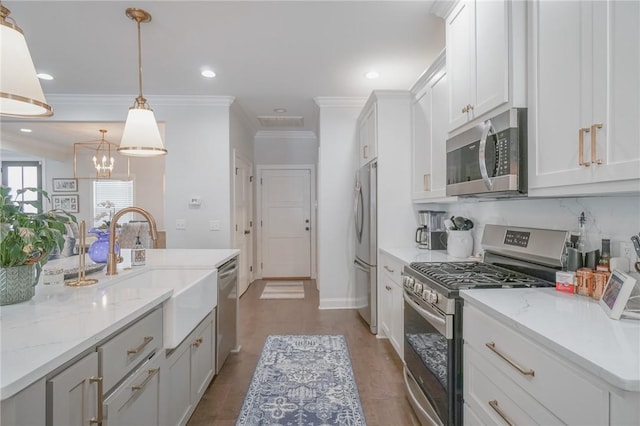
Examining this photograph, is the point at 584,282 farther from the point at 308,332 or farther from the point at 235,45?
the point at 235,45

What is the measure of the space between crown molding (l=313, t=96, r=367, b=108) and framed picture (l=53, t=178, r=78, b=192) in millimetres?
5927

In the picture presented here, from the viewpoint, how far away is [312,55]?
2.86 metres

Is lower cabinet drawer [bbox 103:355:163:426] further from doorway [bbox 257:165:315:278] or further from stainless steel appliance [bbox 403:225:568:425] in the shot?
doorway [bbox 257:165:315:278]

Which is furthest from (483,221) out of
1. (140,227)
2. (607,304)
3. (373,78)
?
(140,227)

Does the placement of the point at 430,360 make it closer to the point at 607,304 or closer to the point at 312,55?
the point at 607,304

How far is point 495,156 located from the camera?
158cm

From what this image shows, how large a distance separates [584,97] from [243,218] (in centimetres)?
438

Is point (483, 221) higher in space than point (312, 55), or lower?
lower

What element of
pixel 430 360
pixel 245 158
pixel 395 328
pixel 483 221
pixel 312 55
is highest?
pixel 312 55

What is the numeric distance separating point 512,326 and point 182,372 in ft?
5.15

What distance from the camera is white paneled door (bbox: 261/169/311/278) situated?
5.78 metres

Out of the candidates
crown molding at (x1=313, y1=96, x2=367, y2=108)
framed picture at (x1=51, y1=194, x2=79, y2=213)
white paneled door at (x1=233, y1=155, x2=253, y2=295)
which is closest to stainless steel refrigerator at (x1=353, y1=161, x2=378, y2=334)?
crown molding at (x1=313, y1=96, x2=367, y2=108)

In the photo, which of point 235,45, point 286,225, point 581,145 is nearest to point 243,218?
point 286,225

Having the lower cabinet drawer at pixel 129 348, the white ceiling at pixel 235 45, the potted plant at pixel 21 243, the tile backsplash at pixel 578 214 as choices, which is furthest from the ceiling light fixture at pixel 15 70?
the tile backsplash at pixel 578 214
